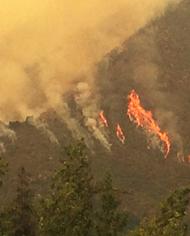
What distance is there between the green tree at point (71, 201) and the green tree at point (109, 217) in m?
1.37

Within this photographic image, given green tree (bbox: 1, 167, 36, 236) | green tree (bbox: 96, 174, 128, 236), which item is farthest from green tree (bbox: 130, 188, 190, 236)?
green tree (bbox: 1, 167, 36, 236)

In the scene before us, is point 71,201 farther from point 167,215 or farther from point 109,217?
point 167,215

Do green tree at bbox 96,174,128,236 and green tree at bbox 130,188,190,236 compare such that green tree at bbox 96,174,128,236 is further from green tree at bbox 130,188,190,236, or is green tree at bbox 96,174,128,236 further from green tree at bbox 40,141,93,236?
green tree at bbox 130,188,190,236

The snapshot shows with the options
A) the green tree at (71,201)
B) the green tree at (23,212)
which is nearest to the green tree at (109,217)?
the green tree at (71,201)

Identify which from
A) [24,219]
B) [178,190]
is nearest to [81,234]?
[24,219]

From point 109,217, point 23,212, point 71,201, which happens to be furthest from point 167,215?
point 23,212

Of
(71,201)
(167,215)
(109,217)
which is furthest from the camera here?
(109,217)

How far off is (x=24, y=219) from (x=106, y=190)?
656 cm

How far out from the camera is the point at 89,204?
152 feet

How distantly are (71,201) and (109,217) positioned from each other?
169 inches

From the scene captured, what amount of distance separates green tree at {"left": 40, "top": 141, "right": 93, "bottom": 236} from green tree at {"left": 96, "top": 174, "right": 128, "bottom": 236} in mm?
1367

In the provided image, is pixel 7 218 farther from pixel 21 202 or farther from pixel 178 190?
pixel 178 190

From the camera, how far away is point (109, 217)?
158ft

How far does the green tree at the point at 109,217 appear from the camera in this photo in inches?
1885
